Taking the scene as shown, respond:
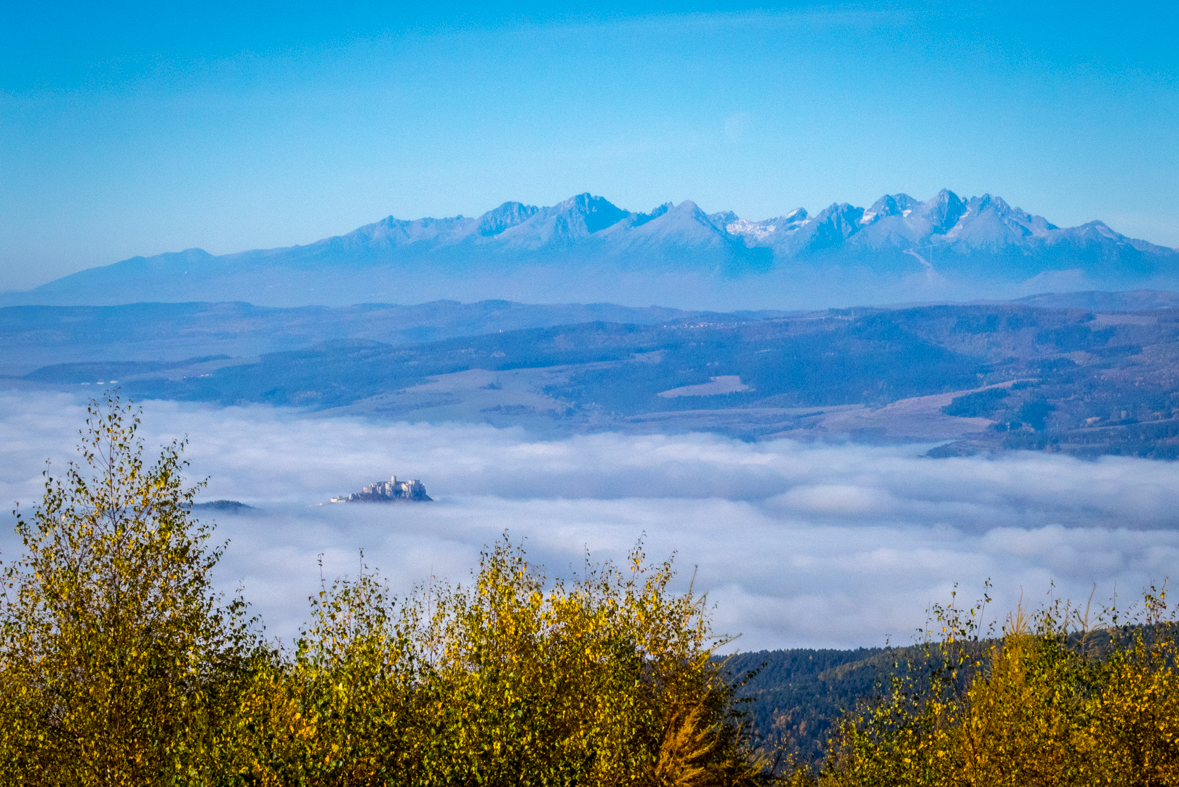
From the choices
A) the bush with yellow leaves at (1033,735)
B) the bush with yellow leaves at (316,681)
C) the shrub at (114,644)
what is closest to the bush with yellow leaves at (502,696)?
the bush with yellow leaves at (316,681)

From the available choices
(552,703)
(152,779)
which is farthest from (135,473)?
(552,703)

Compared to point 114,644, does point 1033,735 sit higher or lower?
lower

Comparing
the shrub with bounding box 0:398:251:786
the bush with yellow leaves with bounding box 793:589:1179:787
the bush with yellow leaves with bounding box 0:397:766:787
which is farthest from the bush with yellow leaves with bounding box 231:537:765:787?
the bush with yellow leaves with bounding box 793:589:1179:787

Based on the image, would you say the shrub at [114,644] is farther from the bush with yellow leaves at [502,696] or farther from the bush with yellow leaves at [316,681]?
the bush with yellow leaves at [502,696]

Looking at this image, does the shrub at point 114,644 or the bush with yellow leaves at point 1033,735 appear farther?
the bush with yellow leaves at point 1033,735

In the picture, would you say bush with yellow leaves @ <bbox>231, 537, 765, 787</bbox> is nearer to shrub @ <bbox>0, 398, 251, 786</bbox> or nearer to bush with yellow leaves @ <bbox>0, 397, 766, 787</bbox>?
bush with yellow leaves @ <bbox>0, 397, 766, 787</bbox>

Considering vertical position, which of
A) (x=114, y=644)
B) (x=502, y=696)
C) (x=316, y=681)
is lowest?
(x=502, y=696)

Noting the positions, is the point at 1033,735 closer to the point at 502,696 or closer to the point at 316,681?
the point at 502,696

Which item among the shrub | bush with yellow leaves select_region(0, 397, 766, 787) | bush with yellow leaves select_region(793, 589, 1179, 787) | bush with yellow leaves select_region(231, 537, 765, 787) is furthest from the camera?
bush with yellow leaves select_region(793, 589, 1179, 787)

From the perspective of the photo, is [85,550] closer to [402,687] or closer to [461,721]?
[402,687]

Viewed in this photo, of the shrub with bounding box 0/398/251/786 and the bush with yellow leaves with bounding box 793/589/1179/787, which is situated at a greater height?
the shrub with bounding box 0/398/251/786

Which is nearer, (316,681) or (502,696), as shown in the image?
(502,696)

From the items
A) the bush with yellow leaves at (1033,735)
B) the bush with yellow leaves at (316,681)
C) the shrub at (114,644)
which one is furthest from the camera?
the bush with yellow leaves at (1033,735)

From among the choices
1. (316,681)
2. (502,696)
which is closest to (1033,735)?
(502,696)
